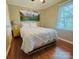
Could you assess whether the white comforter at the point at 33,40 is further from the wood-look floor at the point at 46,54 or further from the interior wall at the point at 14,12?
the interior wall at the point at 14,12

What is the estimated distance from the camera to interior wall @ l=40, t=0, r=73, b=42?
3942mm

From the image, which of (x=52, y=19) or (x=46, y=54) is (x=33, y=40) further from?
(x=52, y=19)

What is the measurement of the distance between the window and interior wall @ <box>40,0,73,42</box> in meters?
0.23

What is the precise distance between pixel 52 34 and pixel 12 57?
→ 5.85 feet

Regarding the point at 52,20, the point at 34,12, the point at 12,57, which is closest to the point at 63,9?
the point at 52,20

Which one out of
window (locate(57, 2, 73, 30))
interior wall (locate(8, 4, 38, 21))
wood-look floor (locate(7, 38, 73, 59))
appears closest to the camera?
wood-look floor (locate(7, 38, 73, 59))

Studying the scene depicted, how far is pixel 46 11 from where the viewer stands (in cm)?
575

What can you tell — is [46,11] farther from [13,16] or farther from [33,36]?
[33,36]

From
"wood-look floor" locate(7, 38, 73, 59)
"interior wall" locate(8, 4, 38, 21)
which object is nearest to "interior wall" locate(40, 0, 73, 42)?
"wood-look floor" locate(7, 38, 73, 59)

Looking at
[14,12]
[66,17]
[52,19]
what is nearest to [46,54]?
[66,17]

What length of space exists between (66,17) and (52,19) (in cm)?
107

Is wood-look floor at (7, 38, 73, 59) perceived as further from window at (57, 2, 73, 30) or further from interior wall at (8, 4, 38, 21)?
interior wall at (8, 4, 38, 21)

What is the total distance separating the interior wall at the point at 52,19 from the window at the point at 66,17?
23 centimetres

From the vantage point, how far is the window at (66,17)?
3855 mm
